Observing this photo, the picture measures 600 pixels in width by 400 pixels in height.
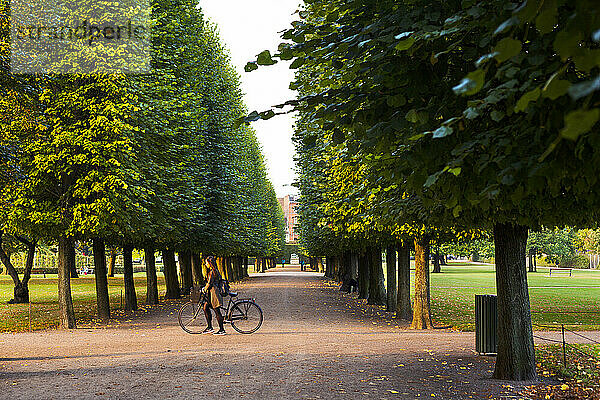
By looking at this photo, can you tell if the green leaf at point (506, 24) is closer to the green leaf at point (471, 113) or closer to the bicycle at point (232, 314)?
the green leaf at point (471, 113)

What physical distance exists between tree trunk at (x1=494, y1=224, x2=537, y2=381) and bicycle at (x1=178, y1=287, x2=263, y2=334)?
8749 millimetres

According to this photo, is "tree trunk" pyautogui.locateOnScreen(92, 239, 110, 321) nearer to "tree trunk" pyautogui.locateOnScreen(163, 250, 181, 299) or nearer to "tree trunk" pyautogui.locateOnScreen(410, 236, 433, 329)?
"tree trunk" pyautogui.locateOnScreen(163, 250, 181, 299)

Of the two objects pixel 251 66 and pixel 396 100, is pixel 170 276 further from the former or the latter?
pixel 396 100

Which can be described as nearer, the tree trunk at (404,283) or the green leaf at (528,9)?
the green leaf at (528,9)

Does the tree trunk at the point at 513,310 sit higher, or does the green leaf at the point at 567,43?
the green leaf at the point at 567,43

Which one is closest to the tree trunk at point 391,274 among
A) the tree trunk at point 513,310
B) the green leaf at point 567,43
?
the tree trunk at point 513,310

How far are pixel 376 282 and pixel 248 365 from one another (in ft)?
62.4

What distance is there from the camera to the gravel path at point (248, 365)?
965 centimetres

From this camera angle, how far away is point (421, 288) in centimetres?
2047

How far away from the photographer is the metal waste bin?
12.6 meters

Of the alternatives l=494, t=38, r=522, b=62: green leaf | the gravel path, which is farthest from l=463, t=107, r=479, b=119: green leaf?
the gravel path

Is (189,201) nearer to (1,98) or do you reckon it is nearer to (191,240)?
(191,240)

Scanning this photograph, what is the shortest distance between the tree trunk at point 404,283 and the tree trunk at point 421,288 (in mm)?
2006

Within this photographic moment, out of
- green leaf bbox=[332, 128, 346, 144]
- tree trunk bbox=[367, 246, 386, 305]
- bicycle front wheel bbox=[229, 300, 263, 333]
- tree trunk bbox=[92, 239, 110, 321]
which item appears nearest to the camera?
green leaf bbox=[332, 128, 346, 144]
